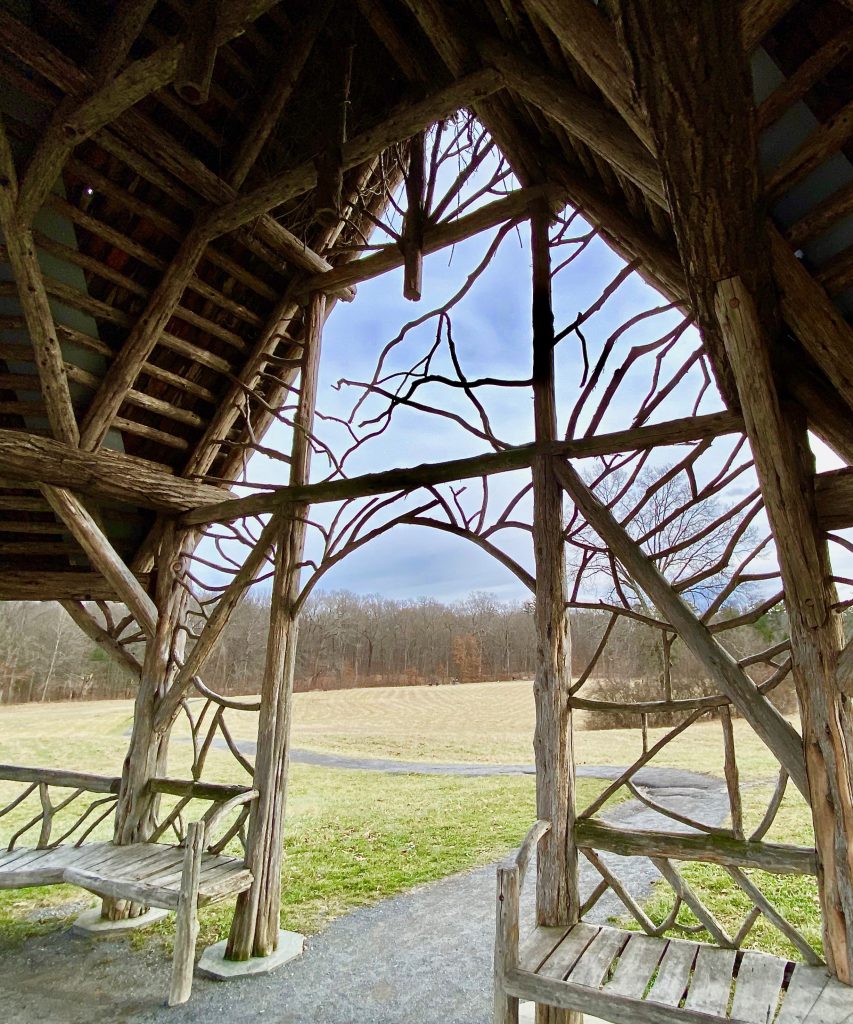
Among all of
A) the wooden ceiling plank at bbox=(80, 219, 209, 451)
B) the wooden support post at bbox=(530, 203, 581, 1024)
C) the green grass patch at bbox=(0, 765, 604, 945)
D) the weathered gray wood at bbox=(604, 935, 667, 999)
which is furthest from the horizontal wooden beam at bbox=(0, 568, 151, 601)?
the weathered gray wood at bbox=(604, 935, 667, 999)

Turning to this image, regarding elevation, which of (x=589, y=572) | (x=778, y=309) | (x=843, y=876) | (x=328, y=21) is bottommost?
(x=843, y=876)

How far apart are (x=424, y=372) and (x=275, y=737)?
8.63ft

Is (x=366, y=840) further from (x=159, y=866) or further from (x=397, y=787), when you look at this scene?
(x=159, y=866)

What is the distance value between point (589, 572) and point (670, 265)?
167cm

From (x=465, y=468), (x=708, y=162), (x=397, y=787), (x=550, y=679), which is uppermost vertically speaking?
(x=708, y=162)

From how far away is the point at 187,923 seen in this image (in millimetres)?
3088

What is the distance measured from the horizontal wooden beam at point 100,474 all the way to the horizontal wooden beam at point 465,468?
211 millimetres

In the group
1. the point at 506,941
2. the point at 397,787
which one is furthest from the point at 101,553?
the point at 397,787

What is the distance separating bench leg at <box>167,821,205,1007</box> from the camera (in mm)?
3031

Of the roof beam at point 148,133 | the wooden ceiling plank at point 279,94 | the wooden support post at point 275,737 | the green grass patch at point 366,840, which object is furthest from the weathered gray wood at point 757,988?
the wooden ceiling plank at point 279,94

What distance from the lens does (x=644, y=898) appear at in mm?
4902

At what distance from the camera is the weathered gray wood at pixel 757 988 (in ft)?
6.53

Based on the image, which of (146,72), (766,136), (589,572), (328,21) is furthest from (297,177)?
(589,572)

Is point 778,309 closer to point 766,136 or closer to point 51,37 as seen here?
point 766,136
